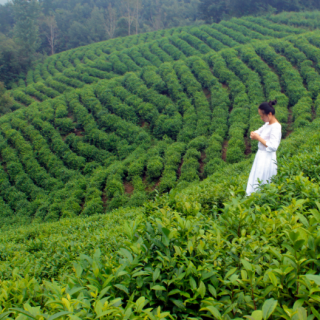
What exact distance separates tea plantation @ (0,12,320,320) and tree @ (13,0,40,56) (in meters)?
14.9

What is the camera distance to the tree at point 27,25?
33875mm

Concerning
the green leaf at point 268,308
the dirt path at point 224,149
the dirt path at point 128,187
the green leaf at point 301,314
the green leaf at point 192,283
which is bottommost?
the dirt path at point 128,187

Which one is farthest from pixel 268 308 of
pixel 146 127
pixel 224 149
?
pixel 146 127

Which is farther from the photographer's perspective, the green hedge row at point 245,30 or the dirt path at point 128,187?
the green hedge row at point 245,30

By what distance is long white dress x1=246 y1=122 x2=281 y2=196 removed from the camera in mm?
4074

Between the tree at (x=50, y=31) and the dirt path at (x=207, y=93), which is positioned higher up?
the tree at (x=50, y=31)

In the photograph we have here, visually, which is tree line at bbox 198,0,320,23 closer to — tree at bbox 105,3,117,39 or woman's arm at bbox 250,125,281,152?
tree at bbox 105,3,117,39

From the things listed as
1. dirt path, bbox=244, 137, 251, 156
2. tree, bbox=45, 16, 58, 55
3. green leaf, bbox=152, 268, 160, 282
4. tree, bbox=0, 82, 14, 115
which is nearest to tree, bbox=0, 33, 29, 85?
tree, bbox=0, 82, 14, 115

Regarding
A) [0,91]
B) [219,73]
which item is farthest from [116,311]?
[0,91]

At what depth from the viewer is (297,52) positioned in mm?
16625

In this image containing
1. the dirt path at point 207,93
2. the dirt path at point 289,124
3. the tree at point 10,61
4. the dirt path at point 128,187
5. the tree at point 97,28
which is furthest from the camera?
the tree at point 97,28

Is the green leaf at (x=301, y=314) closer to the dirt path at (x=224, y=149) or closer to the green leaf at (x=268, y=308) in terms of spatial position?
the green leaf at (x=268, y=308)

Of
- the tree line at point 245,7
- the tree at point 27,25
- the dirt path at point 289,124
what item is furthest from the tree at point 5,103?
the tree line at point 245,7

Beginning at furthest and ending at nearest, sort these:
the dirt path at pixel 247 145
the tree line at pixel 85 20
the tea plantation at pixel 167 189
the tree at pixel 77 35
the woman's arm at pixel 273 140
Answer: the tree at pixel 77 35
the tree line at pixel 85 20
the dirt path at pixel 247 145
the woman's arm at pixel 273 140
the tea plantation at pixel 167 189
